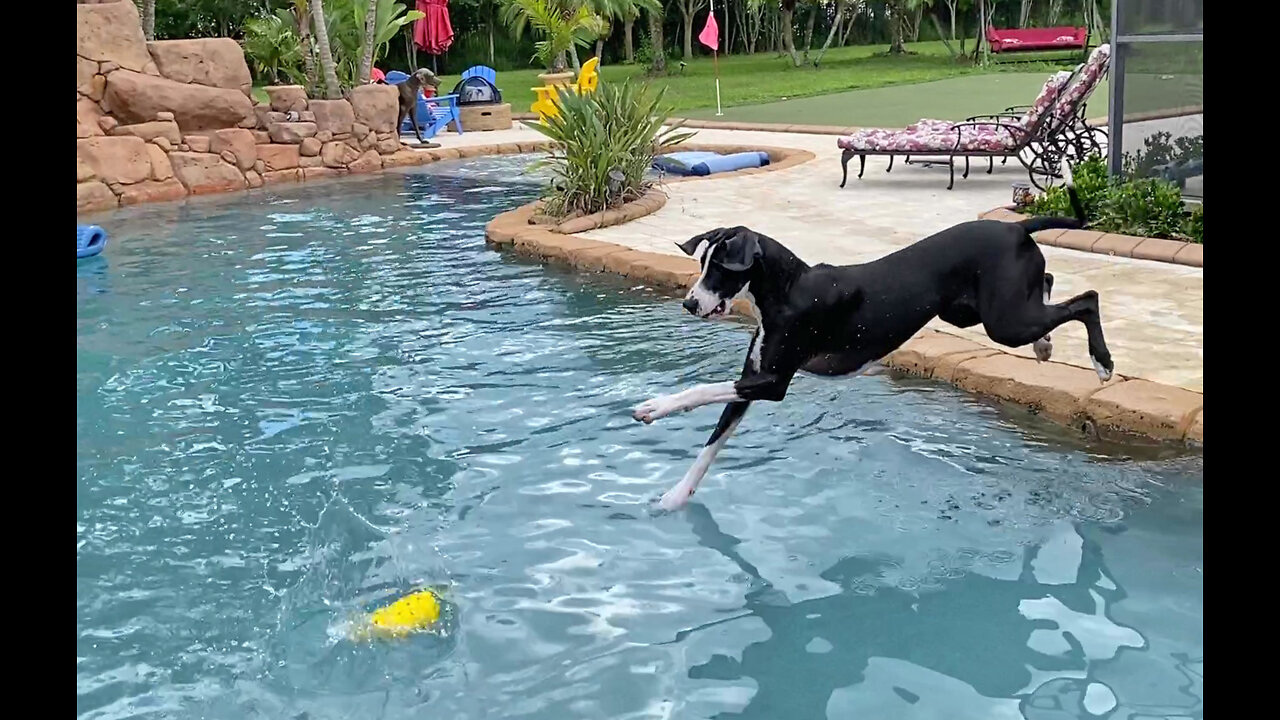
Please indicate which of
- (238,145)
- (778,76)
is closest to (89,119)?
(238,145)

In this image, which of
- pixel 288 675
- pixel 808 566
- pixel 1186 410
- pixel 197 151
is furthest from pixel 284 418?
pixel 197 151

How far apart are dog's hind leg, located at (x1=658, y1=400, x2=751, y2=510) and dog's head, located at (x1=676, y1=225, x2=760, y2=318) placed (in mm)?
385

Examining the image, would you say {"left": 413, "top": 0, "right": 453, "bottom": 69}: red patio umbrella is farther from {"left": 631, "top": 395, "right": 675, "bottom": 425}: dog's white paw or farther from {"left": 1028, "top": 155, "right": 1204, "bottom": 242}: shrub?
{"left": 631, "top": 395, "right": 675, "bottom": 425}: dog's white paw

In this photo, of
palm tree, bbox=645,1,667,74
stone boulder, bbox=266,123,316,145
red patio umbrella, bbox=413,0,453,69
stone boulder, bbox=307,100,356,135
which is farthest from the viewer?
palm tree, bbox=645,1,667,74

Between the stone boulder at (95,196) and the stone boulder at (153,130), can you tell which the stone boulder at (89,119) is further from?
the stone boulder at (95,196)

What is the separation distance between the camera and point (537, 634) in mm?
3693

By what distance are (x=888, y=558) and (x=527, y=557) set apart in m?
1.26

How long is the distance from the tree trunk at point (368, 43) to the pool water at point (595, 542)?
10.8 meters

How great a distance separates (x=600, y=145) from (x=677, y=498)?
20.1 ft

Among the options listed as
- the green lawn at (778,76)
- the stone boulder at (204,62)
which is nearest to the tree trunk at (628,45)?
the green lawn at (778,76)

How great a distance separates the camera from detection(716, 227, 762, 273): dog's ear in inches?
155

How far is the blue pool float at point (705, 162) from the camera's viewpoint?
13000mm

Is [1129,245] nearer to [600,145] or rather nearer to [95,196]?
[600,145]

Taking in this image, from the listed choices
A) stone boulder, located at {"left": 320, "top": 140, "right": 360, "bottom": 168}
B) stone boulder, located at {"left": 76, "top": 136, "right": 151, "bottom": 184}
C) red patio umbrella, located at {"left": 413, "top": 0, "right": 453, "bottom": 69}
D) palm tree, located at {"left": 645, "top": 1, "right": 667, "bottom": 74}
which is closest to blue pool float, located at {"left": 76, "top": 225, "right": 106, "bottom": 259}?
stone boulder, located at {"left": 76, "top": 136, "right": 151, "bottom": 184}
